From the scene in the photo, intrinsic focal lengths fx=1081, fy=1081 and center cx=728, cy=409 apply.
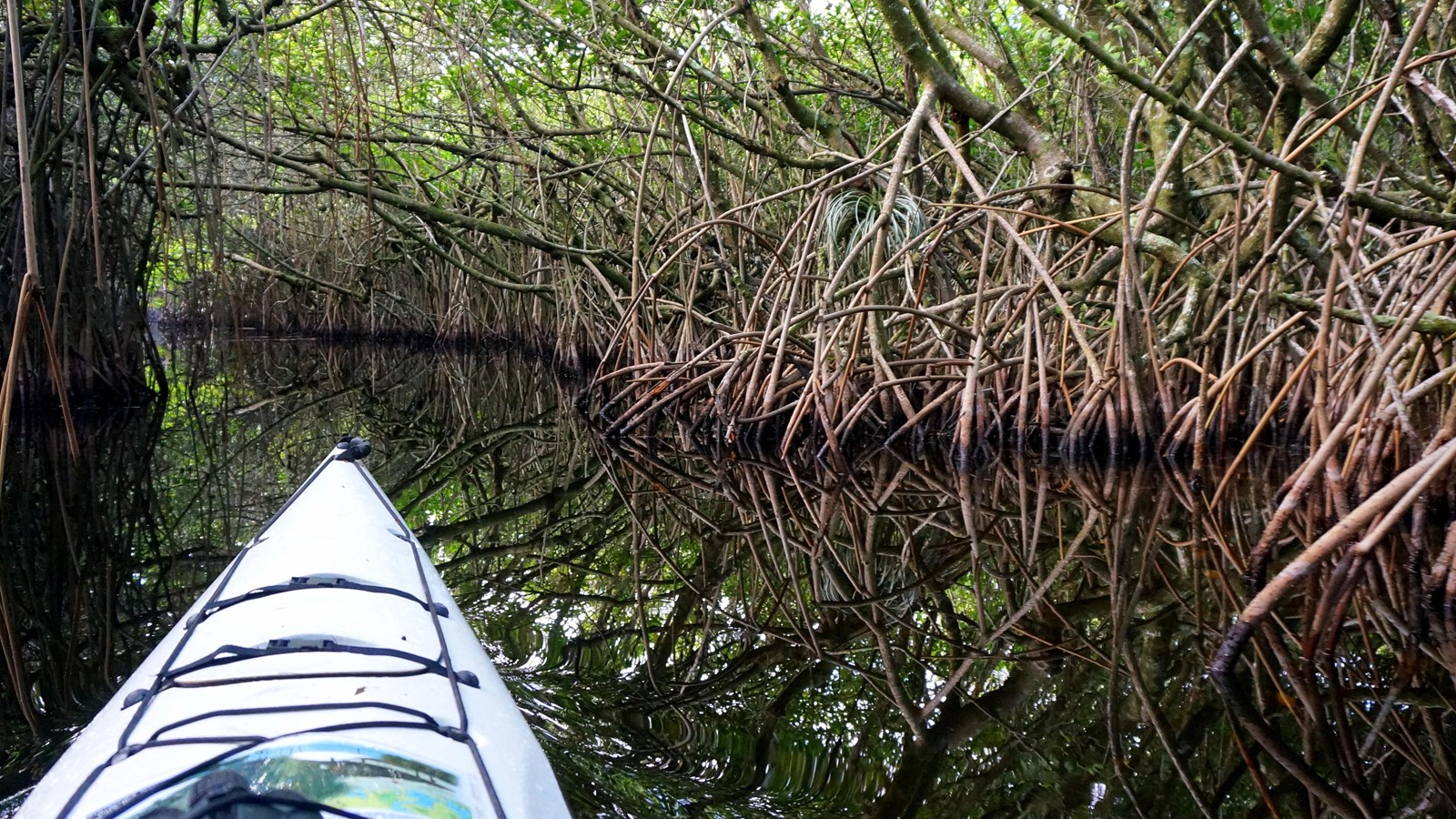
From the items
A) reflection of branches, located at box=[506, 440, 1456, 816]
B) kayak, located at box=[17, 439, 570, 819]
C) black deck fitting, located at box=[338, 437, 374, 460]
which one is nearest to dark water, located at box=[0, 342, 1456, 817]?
reflection of branches, located at box=[506, 440, 1456, 816]

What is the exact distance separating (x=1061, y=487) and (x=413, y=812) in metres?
3.85

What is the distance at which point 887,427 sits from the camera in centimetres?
620

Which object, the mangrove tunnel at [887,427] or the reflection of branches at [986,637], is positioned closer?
the reflection of branches at [986,637]

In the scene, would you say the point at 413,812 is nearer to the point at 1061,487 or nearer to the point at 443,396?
the point at 1061,487

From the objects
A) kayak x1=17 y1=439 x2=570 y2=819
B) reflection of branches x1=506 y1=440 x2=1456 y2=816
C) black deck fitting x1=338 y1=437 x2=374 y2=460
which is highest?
black deck fitting x1=338 y1=437 x2=374 y2=460

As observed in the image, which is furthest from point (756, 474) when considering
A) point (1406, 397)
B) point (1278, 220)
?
point (1406, 397)

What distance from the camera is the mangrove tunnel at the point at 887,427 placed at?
2.15 meters

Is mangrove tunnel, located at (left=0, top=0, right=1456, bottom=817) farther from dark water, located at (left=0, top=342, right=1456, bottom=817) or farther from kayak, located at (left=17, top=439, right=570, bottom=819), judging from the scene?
kayak, located at (left=17, top=439, right=570, bottom=819)

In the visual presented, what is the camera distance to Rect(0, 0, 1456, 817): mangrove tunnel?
215 centimetres

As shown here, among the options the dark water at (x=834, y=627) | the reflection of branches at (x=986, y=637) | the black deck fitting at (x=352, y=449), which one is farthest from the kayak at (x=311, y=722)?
the black deck fitting at (x=352, y=449)

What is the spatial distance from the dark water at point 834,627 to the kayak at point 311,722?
1.01 ft

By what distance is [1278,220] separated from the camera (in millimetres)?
3883

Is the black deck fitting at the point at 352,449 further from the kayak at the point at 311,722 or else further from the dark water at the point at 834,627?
the kayak at the point at 311,722

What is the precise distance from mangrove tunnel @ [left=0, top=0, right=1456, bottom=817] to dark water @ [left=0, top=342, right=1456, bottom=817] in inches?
0.6
